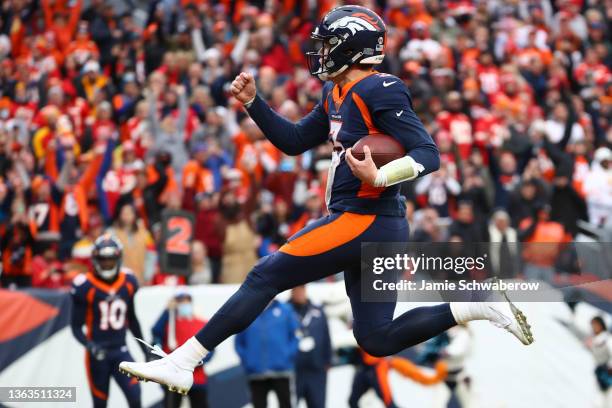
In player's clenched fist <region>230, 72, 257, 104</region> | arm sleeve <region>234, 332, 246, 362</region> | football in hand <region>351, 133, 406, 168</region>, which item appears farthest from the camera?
arm sleeve <region>234, 332, 246, 362</region>

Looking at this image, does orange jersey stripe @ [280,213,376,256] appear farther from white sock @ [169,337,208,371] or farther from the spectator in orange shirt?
the spectator in orange shirt

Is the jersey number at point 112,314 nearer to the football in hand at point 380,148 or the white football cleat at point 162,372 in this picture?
the white football cleat at point 162,372

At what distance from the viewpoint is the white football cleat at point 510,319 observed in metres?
6.75

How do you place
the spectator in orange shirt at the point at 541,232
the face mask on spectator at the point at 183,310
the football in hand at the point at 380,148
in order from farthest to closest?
the spectator in orange shirt at the point at 541,232, the face mask on spectator at the point at 183,310, the football in hand at the point at 380,148

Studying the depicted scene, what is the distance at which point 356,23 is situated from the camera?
6828mm

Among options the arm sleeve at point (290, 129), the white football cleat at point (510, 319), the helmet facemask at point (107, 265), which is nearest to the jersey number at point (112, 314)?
the helmet facemask at point (107, 265)

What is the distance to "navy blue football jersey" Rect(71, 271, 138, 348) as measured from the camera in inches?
448

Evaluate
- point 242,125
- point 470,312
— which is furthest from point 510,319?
point 242,125

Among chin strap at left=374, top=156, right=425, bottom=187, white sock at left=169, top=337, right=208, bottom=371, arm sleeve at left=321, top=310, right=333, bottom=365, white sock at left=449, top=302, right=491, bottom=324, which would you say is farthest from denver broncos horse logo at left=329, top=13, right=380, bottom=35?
arm sleeve at left=321, top=310, right=333, bottom=365

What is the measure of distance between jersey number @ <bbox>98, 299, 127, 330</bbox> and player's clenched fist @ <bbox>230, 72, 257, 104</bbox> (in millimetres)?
4666

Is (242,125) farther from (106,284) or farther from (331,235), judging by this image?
(331,235)

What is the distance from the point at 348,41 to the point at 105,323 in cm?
533

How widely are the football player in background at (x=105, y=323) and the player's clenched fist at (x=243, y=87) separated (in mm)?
4637

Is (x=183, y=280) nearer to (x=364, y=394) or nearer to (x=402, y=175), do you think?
(x=364, y=394)
